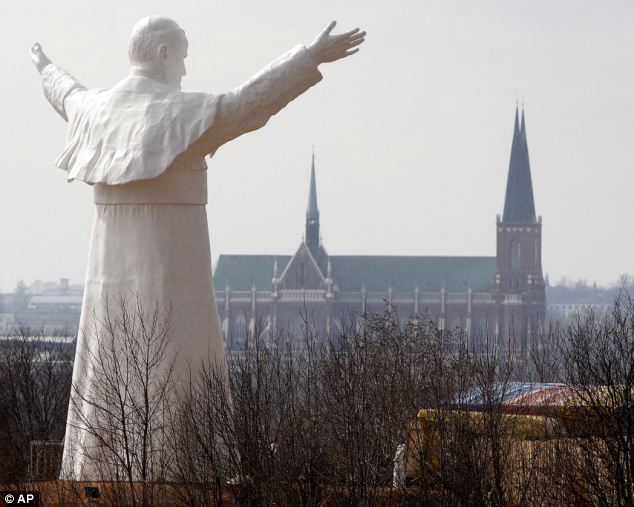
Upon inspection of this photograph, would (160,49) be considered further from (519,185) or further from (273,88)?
(519,185)

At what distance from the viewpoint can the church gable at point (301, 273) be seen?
617ft

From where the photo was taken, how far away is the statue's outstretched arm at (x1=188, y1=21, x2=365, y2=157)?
17.3m

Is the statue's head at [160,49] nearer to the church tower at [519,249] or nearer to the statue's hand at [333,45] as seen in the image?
the statue's hand at [333,45]

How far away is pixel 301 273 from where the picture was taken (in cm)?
18800

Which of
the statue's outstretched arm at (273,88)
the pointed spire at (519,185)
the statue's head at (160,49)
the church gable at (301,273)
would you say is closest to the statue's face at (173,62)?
the statue's head at (160,49)

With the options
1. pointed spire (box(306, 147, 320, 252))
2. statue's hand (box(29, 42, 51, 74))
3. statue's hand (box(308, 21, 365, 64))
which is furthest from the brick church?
statue's hand (box(308, 21, 365, 64))

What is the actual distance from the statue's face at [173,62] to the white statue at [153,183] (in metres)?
0.01

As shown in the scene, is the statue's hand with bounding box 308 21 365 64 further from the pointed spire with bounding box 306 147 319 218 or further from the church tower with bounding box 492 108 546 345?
the pointed spire with bounding box 306 147 319 218

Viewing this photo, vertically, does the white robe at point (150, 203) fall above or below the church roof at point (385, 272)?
below

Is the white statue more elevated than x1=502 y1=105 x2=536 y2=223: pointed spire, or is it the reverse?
x1=502 y1=105 x2=536 y2=223: pointed spire

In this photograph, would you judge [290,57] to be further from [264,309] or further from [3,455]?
[264,309]

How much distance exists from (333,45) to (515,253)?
562 ft

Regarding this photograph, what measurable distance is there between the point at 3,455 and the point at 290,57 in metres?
7.41

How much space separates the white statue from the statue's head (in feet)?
0.03
